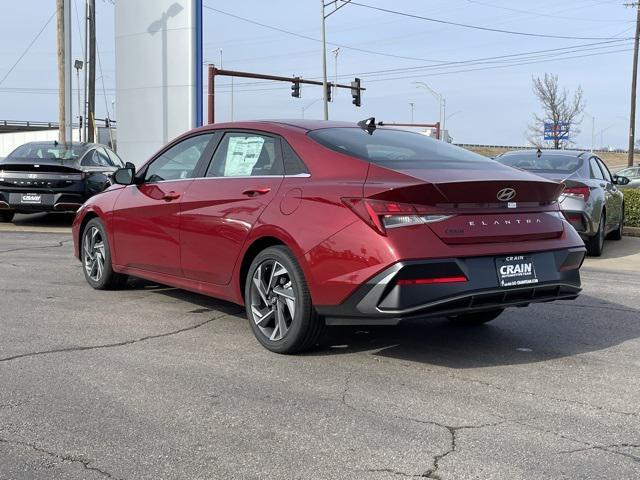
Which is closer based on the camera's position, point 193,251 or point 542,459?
point 542,459

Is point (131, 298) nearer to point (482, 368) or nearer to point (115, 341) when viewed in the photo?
point (115, 341)

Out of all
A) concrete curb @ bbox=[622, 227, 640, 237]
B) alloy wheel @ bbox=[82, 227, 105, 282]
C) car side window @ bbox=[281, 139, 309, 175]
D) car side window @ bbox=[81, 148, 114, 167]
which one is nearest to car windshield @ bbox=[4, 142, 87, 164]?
car side window @ bbox=[81, 148, 114, 167]

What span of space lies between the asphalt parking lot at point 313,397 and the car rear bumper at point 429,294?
41 centimetres

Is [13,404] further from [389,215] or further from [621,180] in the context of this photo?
[621,180]

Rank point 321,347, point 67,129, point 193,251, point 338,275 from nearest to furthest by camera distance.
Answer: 1. point 338,275
2. point 321,347
3. point 193,251
4. point 67,129

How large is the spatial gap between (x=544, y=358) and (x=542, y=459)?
5.80 feet

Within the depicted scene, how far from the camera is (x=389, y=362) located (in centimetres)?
476

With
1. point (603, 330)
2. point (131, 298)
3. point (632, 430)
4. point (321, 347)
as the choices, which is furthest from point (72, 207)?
point (632, 430)

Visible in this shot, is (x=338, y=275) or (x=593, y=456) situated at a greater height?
(x=338, y=275)

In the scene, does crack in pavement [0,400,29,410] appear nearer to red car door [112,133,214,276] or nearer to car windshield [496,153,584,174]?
red car door [112,133,214,276]

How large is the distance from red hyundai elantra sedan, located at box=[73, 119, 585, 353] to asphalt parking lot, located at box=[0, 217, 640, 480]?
40 cm

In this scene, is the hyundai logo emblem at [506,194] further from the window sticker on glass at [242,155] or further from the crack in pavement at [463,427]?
the window sticker on glass at [242,155]

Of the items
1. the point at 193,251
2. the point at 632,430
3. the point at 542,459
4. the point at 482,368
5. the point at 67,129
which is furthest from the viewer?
the point at 67,129

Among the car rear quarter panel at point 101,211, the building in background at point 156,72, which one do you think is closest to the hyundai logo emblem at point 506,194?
the car rear quarter panel at point 101,211
